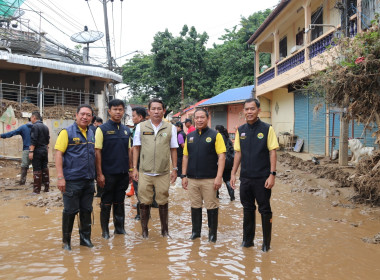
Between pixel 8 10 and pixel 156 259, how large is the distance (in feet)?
59.3

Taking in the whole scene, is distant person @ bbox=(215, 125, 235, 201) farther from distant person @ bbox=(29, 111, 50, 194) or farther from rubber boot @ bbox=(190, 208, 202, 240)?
distant person @ bbox=(29, 111, 50, 194)

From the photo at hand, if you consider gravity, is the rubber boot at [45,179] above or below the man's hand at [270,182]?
below

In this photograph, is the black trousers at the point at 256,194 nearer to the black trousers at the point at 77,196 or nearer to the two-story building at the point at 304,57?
the black trousers at the point at 77,196

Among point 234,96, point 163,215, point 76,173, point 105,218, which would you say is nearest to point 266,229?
point 163,215

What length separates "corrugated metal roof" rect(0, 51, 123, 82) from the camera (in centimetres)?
1503

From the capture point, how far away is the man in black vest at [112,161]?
4520 mm

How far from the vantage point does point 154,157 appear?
4520 millimetres

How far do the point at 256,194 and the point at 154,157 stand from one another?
1.43 meters

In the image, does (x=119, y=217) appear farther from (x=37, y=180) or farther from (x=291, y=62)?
(x=291, y=62)

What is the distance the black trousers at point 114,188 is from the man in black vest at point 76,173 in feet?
0.94

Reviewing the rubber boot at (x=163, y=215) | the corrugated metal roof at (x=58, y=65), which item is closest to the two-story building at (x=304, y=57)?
the rubber boot at (x=163, y=215)

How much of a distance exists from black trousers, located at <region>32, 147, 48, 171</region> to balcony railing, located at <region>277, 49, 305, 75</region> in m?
10.2

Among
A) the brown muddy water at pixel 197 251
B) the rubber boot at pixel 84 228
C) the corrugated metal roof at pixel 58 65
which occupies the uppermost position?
the corrugated metal roof at pixel 58 65

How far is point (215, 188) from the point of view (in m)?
4.45
